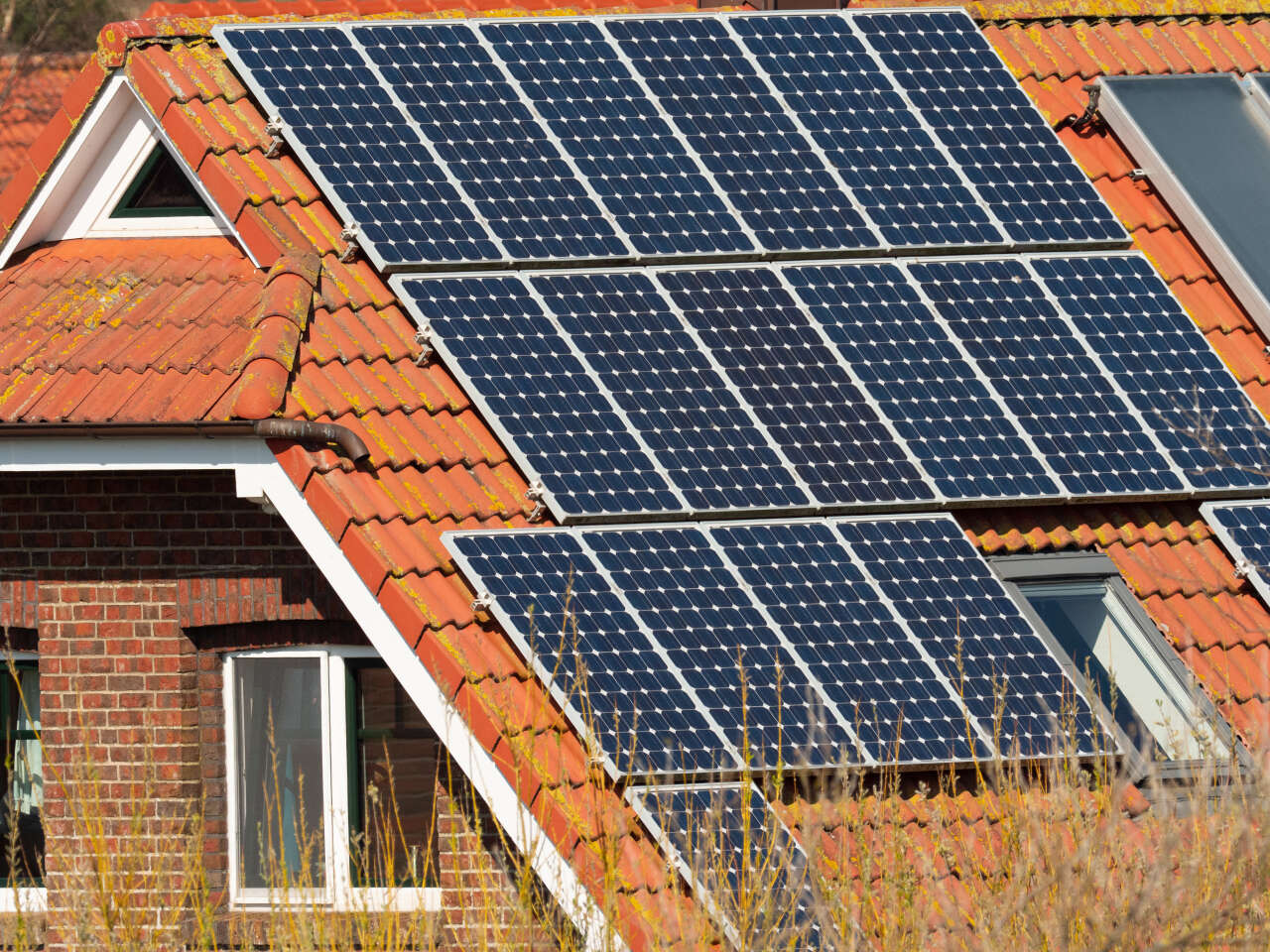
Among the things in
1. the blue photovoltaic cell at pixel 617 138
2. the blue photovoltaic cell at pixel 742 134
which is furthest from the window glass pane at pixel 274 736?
the blue photovoltaic cell at pixel 742 134

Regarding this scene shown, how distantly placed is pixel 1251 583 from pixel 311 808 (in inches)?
219

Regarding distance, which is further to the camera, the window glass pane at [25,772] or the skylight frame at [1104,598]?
the window glass pane at [25,772]

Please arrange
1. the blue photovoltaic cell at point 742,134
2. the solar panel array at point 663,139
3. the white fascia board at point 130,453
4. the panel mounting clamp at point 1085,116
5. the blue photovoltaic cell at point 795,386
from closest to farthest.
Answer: the white fascia board at point 130,453, the blue photovoltaic cell at point 795,386, the solar panel array at point 663,139, the blue photovoltaic cell at point 742,134, the panel mounting clamp at point 1085,116

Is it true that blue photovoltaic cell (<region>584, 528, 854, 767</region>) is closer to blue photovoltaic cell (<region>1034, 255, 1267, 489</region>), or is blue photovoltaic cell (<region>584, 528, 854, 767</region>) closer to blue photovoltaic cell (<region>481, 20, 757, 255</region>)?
blue photovoltaic cell (<region>481, 20, 757, 255</region>)

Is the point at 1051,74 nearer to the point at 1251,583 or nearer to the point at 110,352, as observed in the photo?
the point at 1251,583

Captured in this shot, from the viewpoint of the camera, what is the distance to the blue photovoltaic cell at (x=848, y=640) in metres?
10.3

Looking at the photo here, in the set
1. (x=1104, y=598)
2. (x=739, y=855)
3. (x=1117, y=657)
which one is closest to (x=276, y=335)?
(x=739, y=855)

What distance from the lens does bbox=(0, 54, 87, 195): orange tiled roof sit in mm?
36562

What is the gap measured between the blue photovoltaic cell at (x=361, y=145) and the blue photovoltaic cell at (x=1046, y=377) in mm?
2770

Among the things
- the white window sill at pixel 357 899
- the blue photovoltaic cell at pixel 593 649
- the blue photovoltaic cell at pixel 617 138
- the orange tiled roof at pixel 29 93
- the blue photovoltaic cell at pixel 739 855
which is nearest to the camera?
the blue photovoltaic cell at pixel 739 855

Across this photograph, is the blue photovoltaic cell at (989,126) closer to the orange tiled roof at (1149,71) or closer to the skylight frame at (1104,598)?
the orange tiled roof at (1149,71)

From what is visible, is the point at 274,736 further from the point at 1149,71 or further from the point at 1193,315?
the point at 1149,71

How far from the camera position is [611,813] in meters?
9.30

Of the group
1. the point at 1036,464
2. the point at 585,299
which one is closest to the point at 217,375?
the point at 585,299
